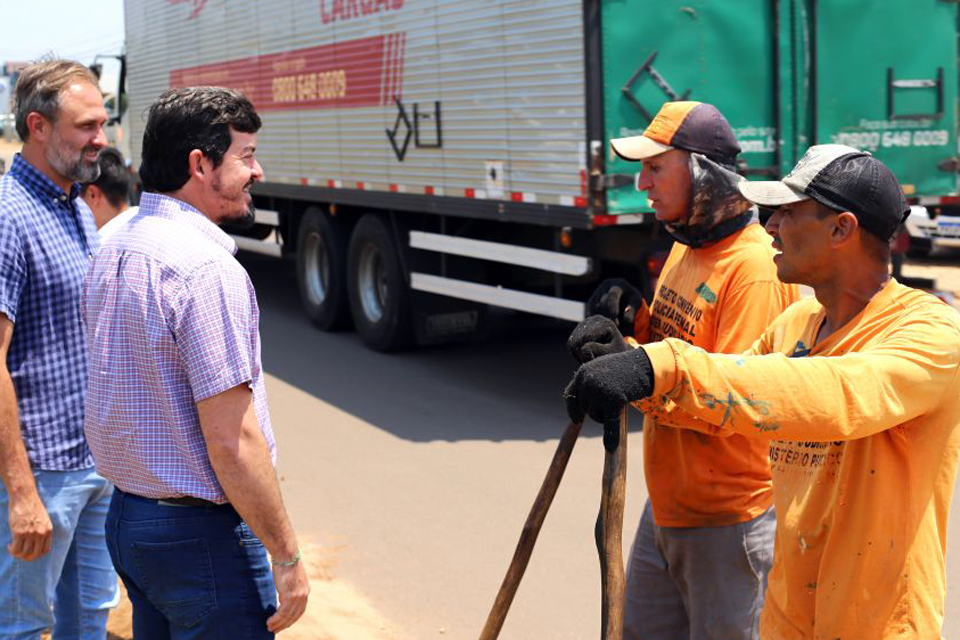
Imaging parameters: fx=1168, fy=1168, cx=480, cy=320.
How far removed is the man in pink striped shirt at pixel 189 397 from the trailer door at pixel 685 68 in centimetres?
505

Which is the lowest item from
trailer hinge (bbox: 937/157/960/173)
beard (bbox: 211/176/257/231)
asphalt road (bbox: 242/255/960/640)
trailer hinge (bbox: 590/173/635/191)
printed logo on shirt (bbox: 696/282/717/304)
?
asphalt road (bbox: 242/255/960/640)

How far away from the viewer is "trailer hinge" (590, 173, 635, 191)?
758 centimetres

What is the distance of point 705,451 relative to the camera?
3.25 m

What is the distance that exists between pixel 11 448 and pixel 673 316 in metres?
1.91

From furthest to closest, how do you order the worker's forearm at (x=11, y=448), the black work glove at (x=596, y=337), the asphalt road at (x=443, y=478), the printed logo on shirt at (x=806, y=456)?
the asphalt road at (x=443, y=478) → the worker's forearm at (x=11, y=448) → the black work glove at (x=596, y=337) → the printed logo on shirt at (x=806, y=456)

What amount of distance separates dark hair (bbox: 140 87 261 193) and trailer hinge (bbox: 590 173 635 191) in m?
4.99

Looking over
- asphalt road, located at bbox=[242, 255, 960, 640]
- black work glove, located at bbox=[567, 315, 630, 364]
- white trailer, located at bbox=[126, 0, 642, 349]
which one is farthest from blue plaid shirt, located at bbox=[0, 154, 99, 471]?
white trailer, located at bbox=[126, 0, 642, 349]

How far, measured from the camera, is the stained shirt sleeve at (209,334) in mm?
2580

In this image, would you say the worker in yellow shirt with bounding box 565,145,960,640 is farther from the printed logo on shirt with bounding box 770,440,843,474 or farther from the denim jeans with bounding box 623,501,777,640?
the denim jeans with bounding box 623,501,777,640

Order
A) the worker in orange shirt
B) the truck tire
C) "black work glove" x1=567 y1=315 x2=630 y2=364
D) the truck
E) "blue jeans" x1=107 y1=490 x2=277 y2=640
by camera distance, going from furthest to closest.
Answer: the truck tire → the truck → the worker in orange shirt → "black work glove" x1=567 y1=315 x2=630 y2=364 → "blue jeans" x1=107 y1=490 x2=277 y2=640

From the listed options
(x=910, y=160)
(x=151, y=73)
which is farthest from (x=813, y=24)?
(x=151, y=73)

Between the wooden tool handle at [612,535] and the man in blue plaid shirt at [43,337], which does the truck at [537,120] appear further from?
the wooden tool handle at [612,535]

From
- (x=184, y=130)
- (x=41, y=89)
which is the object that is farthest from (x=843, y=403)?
(x=41, y=89)

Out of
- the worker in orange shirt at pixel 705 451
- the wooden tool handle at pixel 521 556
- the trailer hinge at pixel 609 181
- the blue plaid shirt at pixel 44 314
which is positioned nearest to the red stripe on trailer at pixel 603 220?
the trailer hinge at pixel 609 181
